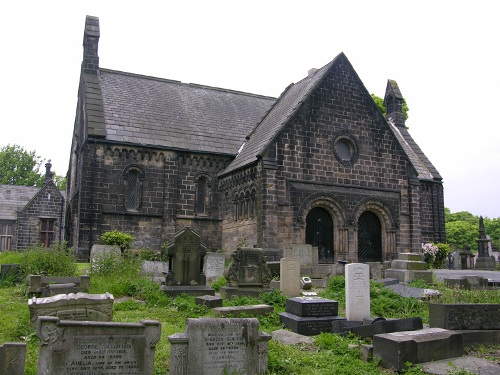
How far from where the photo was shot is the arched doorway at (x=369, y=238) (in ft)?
81.1

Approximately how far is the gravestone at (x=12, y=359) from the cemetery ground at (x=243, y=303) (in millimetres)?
653

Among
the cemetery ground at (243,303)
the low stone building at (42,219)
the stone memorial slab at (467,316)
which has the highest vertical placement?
the low stone building at (42,219)

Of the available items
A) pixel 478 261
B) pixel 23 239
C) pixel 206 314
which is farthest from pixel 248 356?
pixel 23 239

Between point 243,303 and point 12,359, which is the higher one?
point 12,359

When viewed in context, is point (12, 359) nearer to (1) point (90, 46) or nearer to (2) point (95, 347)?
(2) point (95, 347)

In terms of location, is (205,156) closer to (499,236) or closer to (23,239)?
(23,239)

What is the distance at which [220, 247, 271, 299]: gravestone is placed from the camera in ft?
47.7

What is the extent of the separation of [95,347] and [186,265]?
8.44 metres

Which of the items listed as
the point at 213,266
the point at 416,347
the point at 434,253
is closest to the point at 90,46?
the point at 213,266

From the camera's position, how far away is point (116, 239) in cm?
2239

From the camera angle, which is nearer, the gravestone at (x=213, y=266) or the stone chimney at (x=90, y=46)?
the gravestone at (x=213, y=266)

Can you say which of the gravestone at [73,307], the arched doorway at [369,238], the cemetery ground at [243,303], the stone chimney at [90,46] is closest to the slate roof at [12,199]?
the stone chimney at [90,46]

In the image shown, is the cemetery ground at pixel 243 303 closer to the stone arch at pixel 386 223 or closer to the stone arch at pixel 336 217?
the stone arch at pixel 336 217

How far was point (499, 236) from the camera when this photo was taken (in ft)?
305
